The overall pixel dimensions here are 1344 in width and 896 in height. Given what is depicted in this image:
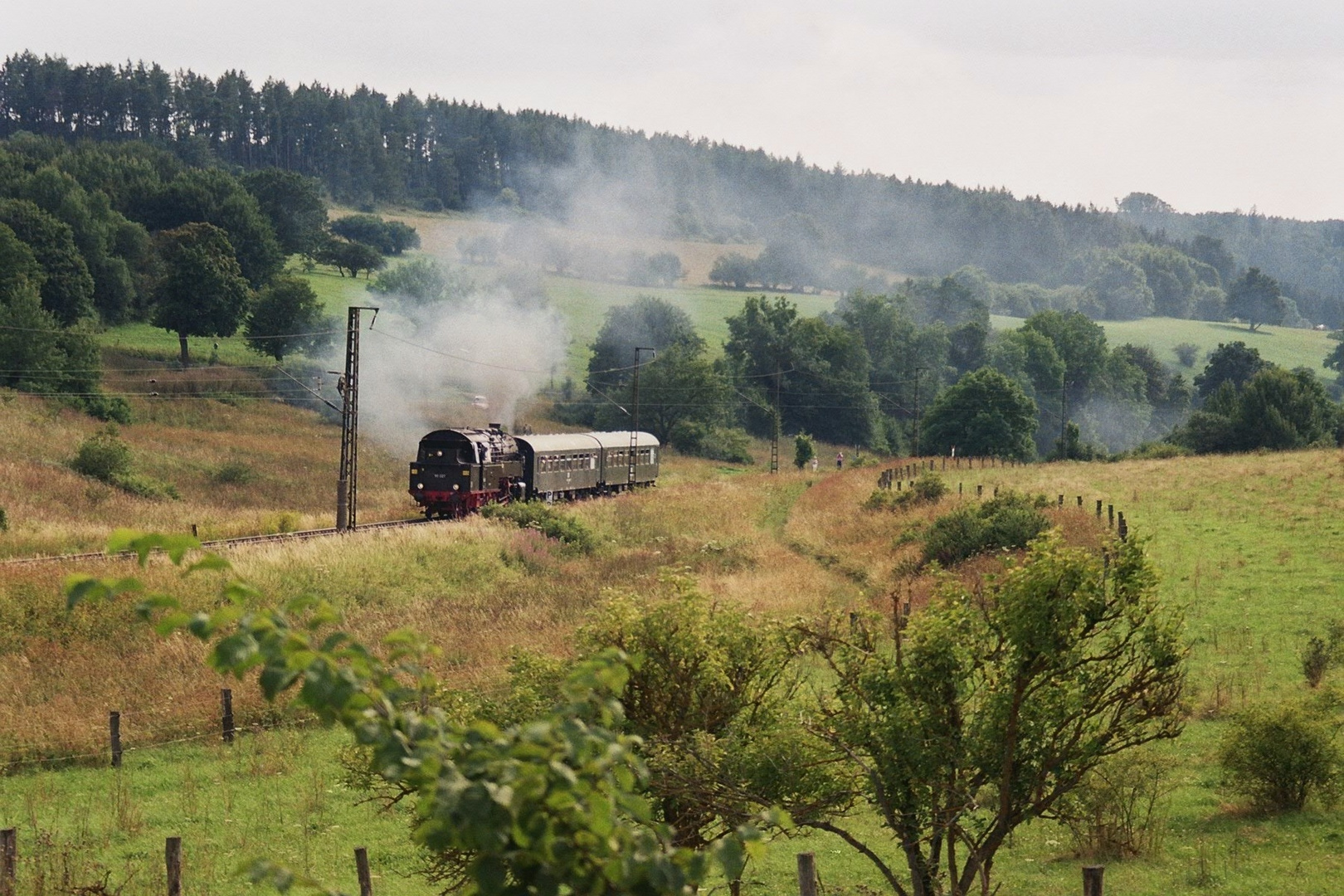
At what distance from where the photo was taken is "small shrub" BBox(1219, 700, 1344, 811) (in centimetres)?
1507

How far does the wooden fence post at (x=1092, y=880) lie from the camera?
8383 mm

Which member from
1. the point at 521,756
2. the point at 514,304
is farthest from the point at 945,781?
the point at 514,304

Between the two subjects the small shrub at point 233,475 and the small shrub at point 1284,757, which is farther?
the small shrub at point 233,475

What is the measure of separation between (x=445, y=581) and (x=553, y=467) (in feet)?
61.1

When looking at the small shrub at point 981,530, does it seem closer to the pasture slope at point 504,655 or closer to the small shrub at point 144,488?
the pasture slope at point 504,655

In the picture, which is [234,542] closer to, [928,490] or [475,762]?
[928,490]

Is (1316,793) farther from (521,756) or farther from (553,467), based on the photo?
(553,467)

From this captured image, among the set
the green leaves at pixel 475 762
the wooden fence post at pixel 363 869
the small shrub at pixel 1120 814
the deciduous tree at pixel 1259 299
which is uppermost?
the deciduous tree at pixel 1259 299

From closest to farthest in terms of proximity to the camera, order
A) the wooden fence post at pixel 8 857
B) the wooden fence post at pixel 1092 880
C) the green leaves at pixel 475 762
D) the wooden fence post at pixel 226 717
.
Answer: the green leaves at pixel 475 762
the wooden fence post at pixel 1092 880
the wooden fence post at pixel 8 857
the wooden fence post at pixel 226 717

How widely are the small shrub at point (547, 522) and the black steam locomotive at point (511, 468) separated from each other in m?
2.07

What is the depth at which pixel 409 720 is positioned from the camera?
3463 millimetres

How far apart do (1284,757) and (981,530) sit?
59.1 feet

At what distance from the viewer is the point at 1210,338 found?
169m

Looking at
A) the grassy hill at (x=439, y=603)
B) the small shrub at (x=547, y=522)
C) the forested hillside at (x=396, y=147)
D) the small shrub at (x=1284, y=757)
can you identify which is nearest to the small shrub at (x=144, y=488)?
the grassy hill at (x=439, y=603)
